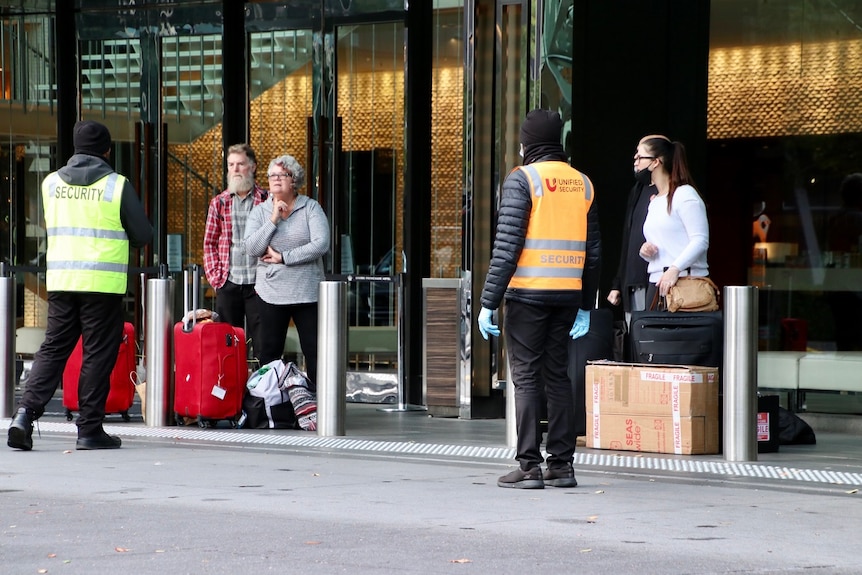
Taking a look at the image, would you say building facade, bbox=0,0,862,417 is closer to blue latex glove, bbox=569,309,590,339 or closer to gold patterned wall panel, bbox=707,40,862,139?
gold patterned wall panel, bbox=707,40,862,139

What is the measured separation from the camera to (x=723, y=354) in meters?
8.55

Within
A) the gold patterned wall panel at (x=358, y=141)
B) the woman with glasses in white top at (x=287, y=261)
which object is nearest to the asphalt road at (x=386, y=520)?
the woman with glasses in white top at (x=287, y=261)

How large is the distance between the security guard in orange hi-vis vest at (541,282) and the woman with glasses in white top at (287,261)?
9.68 feet

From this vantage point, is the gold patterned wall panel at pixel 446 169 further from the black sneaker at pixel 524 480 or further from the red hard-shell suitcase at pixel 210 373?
the black sneaker at pixel 524 480

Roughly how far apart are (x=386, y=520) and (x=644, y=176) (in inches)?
149

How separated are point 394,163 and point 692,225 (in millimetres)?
3695

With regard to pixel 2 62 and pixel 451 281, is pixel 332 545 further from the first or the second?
pixel 2 62

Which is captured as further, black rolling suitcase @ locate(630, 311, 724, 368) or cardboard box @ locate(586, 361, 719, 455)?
black rolling suitcase @ locate(630, 311, 724, 368)

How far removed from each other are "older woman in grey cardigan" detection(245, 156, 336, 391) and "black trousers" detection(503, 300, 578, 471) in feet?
9.72

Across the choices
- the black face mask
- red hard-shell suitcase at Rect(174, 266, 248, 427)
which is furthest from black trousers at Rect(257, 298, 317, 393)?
the black face mask

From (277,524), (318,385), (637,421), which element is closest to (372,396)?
(318,385)

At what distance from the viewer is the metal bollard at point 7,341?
10.5 meters

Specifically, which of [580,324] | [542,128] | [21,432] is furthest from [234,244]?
[542,128]

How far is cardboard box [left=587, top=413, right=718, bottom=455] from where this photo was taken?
8.56m
